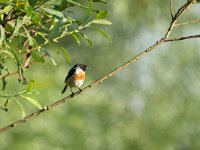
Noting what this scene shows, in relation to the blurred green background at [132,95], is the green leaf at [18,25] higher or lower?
lower

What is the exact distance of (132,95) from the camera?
73.4 feet

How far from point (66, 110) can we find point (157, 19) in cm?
830

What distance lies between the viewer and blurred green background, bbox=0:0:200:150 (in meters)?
14.8

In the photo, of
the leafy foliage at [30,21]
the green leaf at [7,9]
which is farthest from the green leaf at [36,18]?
the green leaf at [7,9]

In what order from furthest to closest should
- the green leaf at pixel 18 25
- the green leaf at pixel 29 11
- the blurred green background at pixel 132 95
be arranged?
1. the blurred green background at pixel 132 95
2. the green leaf at pixel 18 25
3. the green leaf at pixel 29 11

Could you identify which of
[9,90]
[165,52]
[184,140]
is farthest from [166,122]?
[9,90]

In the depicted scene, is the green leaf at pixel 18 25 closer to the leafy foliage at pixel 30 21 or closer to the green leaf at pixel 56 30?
the leafy foliage at pixel 30 21

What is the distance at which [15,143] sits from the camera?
13.7 metres

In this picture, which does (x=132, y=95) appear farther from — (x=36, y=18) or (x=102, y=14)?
(x=36, y=18)

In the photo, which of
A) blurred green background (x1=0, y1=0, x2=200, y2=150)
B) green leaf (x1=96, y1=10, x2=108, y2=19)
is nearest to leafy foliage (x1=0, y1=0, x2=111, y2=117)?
green leaf (x1=96, y1=10, x2=108, y2=19)

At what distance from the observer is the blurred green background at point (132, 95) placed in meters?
14.8

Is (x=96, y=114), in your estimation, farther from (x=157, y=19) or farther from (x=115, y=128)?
(x=157, y=19)

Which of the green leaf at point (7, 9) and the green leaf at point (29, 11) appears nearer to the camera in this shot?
the green leaf at point (29, 11)

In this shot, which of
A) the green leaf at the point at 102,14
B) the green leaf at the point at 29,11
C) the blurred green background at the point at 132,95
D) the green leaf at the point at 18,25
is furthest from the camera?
the blurred green background at the point at 132,95
